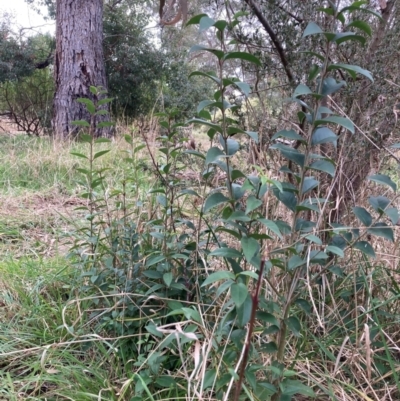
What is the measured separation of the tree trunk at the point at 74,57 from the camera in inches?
188

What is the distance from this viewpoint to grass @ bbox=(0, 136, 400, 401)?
3.24 feet

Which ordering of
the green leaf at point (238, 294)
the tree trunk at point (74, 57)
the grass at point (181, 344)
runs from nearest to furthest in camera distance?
the green leaf at point (238, 294) → the grass at point (181, 344) → the tree trunk at point (74, 57)

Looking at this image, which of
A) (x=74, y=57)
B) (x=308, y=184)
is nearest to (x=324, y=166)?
(x=308, y=184)

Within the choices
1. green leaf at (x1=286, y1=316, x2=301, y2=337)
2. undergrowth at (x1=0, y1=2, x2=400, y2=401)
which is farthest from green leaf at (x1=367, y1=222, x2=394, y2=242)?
green leaf at (x1=286, y1=316, x2=301, y2=337)

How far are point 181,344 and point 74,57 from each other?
4.64m

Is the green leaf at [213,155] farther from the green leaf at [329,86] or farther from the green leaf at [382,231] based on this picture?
the green leaf at [382,231]

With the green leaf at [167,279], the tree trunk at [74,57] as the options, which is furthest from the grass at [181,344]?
the tree trunk at [74,57]

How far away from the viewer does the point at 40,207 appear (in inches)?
107

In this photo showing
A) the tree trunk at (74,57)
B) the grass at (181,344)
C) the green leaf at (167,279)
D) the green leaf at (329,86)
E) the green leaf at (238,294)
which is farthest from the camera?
the tree trunk at (74,57)

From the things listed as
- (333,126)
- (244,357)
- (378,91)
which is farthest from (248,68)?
(244,357)

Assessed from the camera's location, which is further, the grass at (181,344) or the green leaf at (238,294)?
the grass at (181,344)

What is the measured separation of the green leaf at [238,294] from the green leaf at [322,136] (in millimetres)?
365

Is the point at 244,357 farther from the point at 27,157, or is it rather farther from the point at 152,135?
the point at 27,157

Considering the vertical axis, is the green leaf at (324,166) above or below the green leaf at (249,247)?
above
